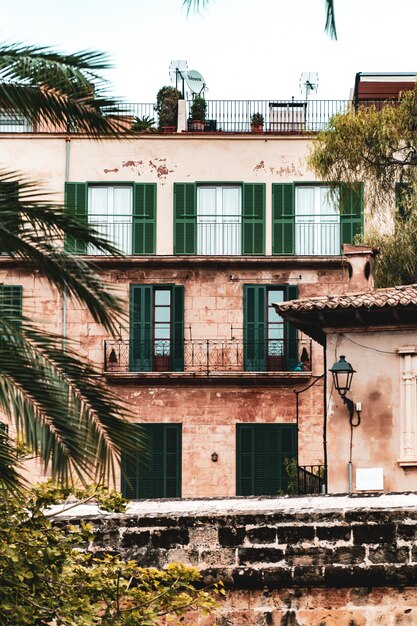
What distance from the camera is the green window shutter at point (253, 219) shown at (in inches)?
1531

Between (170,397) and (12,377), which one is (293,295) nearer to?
(170,397)

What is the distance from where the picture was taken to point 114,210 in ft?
128

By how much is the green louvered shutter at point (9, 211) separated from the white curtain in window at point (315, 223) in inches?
1004

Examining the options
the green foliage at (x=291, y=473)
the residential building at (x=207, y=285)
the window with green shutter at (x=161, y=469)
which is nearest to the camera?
the green foliage at (x=291, y=473)

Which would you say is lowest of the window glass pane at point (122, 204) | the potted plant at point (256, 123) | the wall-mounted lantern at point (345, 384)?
the wall-mounted lantern at point (345, 384)

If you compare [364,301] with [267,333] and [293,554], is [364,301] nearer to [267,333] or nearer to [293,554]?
[293,554]

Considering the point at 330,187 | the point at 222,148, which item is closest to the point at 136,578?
the point at 330,187

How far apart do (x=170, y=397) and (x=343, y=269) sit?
4.64 m

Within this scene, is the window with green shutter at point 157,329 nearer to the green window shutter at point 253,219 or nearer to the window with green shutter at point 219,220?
the window with green shutter at point 219,220

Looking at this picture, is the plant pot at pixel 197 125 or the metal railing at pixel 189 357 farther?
the plant pot at pixel 197 125

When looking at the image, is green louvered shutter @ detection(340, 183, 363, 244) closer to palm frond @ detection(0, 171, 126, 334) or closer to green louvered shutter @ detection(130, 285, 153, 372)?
green louvered shutter @ detection(130, 285, 153, 372)

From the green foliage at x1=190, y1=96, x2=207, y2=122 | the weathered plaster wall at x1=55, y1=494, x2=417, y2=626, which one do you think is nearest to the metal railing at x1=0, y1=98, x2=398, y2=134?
the green foliage at x1=190, y1=96, x2=207, y2=122

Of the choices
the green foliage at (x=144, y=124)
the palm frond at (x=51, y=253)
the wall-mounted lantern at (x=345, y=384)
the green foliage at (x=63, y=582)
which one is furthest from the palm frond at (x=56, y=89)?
the green foliage at (x=144, y=124)

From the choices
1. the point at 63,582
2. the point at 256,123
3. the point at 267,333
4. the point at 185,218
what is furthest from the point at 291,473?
the point at 63,582
